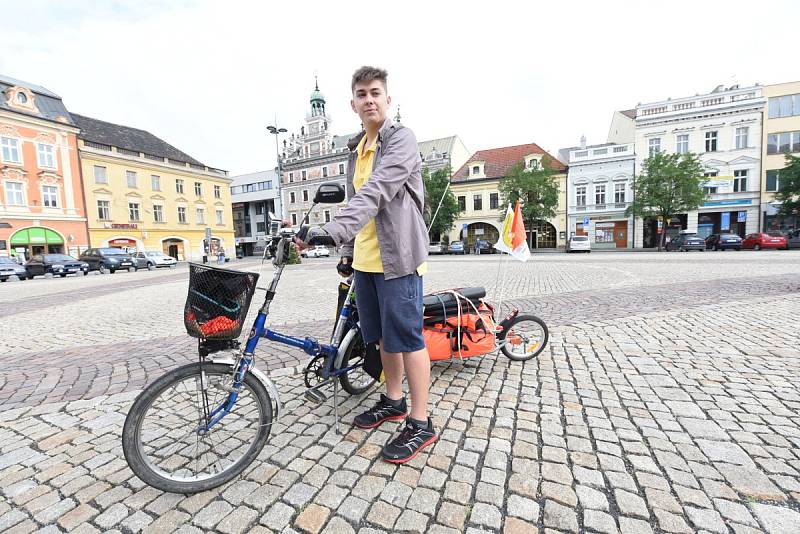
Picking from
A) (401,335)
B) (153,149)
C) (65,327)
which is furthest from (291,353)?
(153,149)

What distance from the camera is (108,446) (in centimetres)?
233

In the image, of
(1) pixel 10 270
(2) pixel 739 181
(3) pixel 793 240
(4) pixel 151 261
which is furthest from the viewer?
(2) pixel 739 181

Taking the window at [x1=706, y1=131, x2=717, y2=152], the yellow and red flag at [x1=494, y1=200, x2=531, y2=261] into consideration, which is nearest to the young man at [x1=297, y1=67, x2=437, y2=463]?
the yellow and red flag at [x1=494, y1=200, x2=531, y2=261]

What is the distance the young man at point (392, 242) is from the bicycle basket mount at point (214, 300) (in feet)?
2.03

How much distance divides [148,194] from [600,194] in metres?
42.4

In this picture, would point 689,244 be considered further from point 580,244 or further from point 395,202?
point 395,202

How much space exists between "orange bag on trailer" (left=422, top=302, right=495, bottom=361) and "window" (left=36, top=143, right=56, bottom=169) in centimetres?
3891

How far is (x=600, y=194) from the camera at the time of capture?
112 ft

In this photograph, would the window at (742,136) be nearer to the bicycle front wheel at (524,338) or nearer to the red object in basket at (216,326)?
the bicycle front wheel at (524,338)

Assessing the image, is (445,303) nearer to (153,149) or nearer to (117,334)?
(117,334)

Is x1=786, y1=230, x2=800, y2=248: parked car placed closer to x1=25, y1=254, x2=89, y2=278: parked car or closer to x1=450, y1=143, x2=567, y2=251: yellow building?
x1=450, y1=143, x2=567, y2=251: yellow building

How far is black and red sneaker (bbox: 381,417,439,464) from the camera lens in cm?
207

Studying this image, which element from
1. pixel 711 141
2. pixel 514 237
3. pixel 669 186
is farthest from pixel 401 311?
pixel 711 141

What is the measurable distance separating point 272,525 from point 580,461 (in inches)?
62.0
